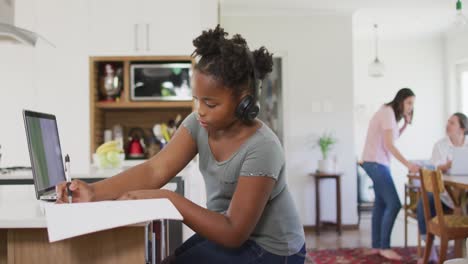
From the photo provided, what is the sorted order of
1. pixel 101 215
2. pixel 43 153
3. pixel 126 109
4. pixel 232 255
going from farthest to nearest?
pixel 126 109 → pixel 43 153 → pixel 232 255 → pixel 101 215

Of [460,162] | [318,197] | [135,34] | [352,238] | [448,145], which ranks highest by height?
[135,34]

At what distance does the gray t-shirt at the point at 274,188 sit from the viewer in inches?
45.1

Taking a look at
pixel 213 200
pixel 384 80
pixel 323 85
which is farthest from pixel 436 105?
pixel 213 200

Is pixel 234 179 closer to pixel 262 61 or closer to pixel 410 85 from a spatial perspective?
pixel 262 61

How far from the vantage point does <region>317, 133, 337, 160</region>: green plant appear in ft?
17.9

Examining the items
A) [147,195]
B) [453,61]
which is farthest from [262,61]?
[453,61]

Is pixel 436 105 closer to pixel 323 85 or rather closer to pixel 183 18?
pixel 323 85

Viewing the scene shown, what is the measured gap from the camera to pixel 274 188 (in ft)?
3.92

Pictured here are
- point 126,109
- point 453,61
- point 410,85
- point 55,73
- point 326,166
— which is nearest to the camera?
point 55,73

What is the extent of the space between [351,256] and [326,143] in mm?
1470

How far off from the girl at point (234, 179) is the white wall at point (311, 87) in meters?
4.45

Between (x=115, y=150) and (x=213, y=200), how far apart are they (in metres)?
1.88

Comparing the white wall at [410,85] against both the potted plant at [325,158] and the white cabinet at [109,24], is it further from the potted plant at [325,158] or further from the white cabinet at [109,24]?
the white cabinet at [109,24]

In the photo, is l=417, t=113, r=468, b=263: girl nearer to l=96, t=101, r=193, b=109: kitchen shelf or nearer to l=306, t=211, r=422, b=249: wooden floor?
l=306, t=211, r=422, b=249: wooden floor
